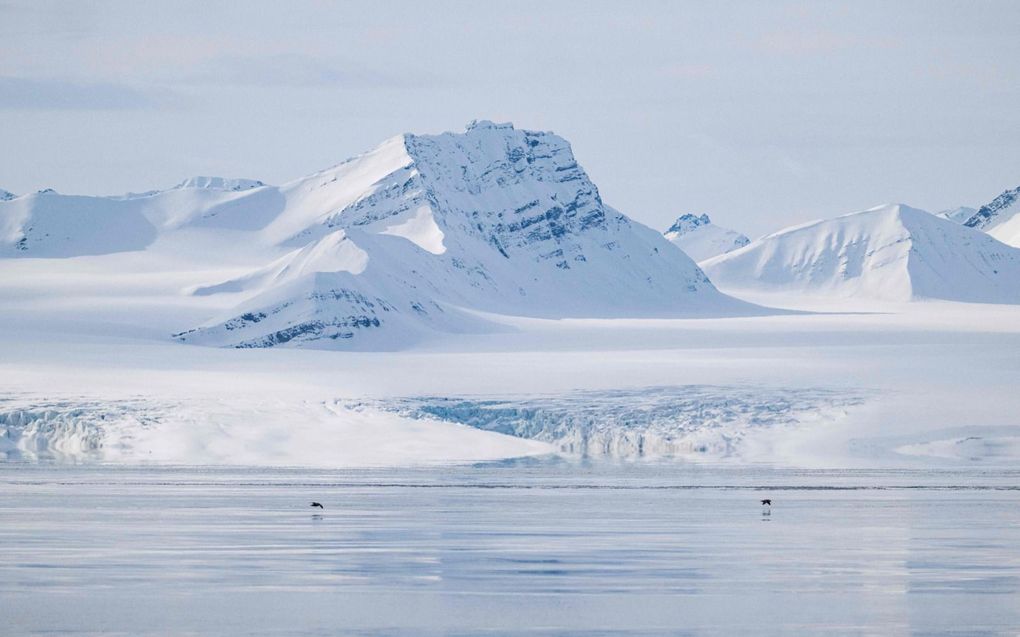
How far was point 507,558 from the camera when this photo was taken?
36.2 meters

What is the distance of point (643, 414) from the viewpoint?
271 feet

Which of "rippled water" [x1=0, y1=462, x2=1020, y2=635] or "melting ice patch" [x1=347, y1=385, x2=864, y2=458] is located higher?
"melting ice patch" [x1=347, y1=385, x2=864, y2=458]

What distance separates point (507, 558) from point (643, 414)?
4671cm

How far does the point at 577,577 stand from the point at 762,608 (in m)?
4.62

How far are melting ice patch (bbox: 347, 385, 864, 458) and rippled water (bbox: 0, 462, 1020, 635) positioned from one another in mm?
21454

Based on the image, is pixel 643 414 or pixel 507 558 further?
pixel 643 414

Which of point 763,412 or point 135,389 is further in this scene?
point 135,389

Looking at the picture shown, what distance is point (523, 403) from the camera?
3337 inches

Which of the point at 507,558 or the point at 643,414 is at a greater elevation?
the point at 643,414

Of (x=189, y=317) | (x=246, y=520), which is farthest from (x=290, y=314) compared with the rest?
(x=246, y=520)

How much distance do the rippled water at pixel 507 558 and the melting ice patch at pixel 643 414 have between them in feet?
70.4

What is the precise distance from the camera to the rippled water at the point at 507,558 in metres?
28.2

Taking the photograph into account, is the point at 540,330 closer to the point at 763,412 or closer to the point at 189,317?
the point at 189,317

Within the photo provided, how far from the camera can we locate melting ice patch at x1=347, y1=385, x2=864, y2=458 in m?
80.8
